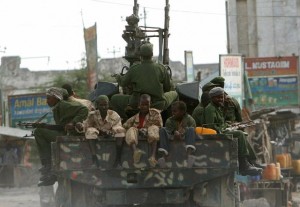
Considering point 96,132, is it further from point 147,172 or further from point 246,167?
point 246,167

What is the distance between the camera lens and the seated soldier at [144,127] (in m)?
9.76

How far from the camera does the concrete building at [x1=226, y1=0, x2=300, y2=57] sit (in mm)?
56531

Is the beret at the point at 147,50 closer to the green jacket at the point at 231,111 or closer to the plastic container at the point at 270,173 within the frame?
the green jacket at the point at 231,111

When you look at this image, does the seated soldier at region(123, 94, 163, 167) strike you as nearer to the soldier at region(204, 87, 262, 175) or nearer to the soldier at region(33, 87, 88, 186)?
the soldier at region(204, 87, 262, 175)

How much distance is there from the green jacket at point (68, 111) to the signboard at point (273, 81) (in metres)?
31.3

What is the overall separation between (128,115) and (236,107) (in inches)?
62.6

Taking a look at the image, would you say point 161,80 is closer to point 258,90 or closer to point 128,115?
point 128,115

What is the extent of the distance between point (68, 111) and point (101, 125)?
52.1 inches

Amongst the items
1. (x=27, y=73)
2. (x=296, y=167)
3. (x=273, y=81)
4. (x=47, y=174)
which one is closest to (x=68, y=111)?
(x=47, y=174)

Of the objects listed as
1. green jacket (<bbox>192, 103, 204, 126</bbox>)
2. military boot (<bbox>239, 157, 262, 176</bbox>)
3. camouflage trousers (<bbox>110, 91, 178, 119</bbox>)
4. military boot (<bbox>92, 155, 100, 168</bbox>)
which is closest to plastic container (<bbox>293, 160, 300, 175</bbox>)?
camouflage trousers (<bbox>110, 91, 178, 119</bbox>)

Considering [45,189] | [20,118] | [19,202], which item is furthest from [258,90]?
[45,189]

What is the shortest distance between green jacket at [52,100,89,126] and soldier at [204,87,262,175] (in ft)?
5.78

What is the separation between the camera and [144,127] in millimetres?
10133

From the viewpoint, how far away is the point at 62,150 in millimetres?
9984
